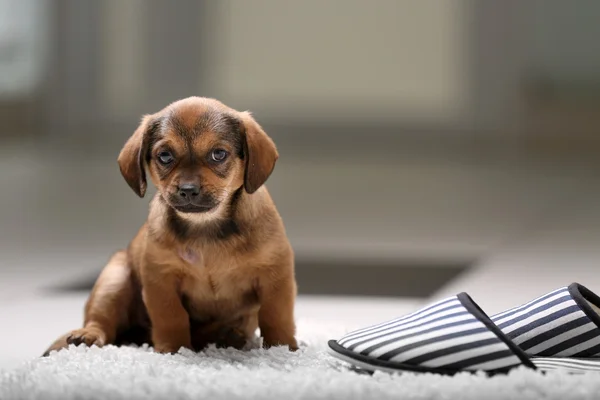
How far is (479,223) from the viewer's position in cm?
447

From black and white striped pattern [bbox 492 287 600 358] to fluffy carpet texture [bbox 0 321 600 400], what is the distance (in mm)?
231

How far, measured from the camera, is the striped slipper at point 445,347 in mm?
1453

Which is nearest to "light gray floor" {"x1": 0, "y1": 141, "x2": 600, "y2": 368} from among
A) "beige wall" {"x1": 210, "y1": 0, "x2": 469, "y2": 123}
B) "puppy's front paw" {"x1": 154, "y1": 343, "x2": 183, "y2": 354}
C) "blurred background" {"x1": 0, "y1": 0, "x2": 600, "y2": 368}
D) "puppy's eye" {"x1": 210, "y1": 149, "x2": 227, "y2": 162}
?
"blurred background" {"x1": 0, "y1": 0, "x2": 600, "y2": 368}

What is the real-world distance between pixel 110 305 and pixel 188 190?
0.39 meters

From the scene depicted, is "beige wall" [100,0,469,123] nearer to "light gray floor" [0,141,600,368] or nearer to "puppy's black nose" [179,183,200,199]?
"light gray floor" [0,141,600,368]

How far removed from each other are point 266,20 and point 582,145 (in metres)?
2.73

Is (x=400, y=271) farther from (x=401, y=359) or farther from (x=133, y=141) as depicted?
(x=401, y=359)

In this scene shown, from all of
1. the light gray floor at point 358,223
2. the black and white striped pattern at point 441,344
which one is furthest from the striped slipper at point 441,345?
the light gray floor at point 358,223

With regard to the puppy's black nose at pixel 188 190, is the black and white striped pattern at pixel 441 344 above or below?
below

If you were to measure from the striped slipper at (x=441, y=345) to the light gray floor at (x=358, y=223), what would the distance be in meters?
0.69

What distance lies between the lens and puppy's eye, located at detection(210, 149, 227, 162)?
5.78 feet

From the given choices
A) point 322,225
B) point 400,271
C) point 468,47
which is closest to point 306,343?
point 400,271

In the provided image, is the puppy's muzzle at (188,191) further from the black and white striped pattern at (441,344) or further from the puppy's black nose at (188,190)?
the black and white striped pattern at (441,344)

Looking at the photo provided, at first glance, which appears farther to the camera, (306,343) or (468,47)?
(468,47)
